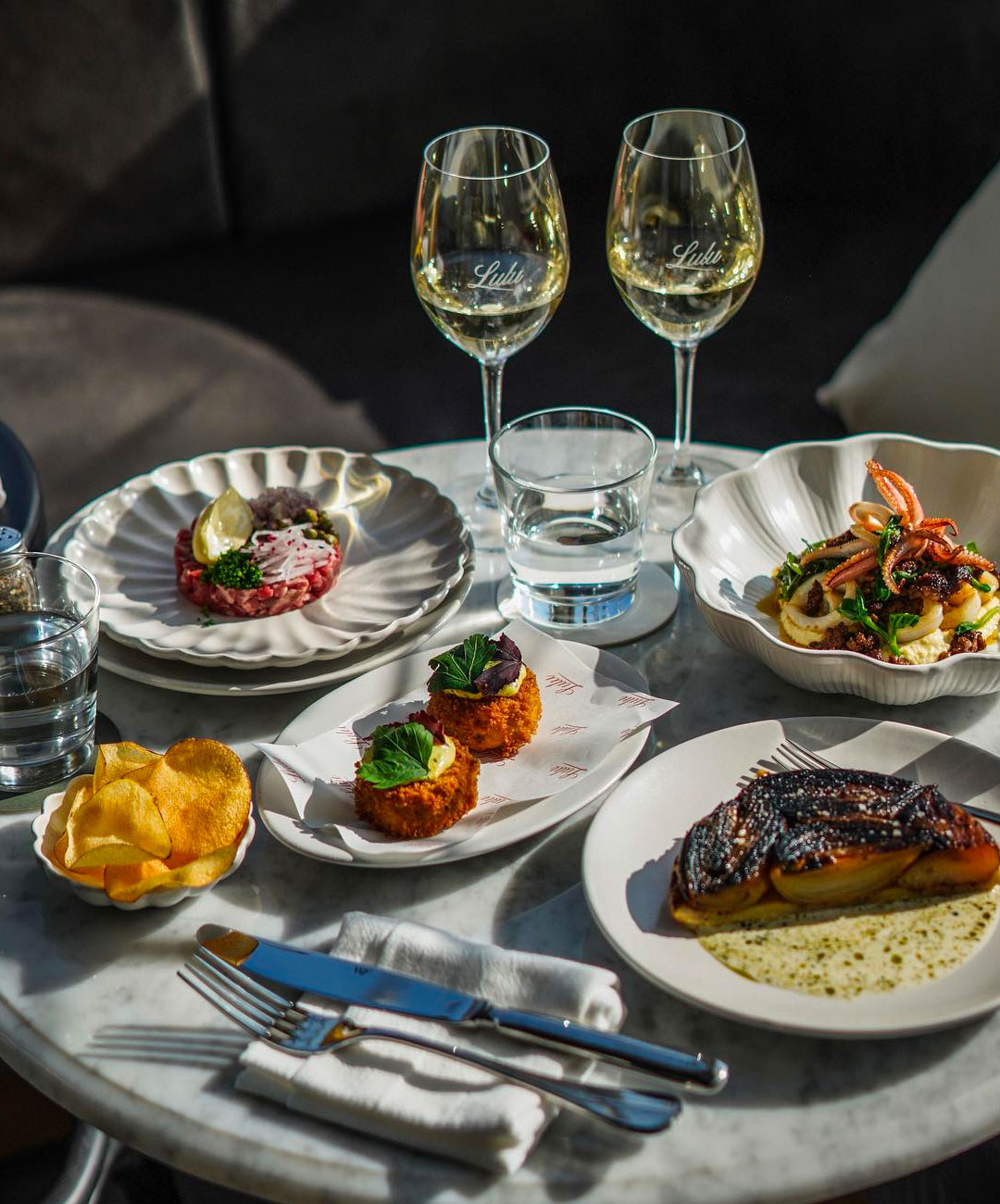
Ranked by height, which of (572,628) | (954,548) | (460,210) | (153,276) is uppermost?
(460,210)

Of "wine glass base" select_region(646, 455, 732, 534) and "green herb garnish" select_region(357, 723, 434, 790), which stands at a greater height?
"green herb garnish" select_region(357, 723, 434, 790)

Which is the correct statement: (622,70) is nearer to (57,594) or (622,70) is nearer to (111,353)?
(111,353)

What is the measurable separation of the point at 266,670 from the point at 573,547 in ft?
0.98

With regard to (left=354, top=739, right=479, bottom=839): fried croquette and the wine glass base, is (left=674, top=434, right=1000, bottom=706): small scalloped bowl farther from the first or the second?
(left=354, top=739, right=479, bottom=839): fried croquette

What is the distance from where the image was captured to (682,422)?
1456mm

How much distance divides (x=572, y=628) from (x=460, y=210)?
0.40m

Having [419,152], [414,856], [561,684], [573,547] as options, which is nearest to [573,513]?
[573,547]

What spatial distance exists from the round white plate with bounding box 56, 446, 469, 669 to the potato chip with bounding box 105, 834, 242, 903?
235 mm

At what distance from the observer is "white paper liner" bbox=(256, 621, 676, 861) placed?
0.99m

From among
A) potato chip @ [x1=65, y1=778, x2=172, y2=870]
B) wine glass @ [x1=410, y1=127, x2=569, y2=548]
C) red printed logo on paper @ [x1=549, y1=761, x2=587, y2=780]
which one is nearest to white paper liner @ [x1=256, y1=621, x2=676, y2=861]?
red printed logo on paper @ [x1=549, y1=761, x2=587, y2=780]

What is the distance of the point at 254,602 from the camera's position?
124cm

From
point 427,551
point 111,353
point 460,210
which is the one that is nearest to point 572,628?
point 427,551

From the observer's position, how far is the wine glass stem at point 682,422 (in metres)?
1.40

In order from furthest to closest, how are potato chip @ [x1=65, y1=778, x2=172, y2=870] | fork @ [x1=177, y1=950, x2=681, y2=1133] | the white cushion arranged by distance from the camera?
1. the white cushion
2. potato chip @ [x1=65, y1=778, x2=172, y2=870]
3. fork @ [x1=177, y1=950, x2=681, y2=1133]
